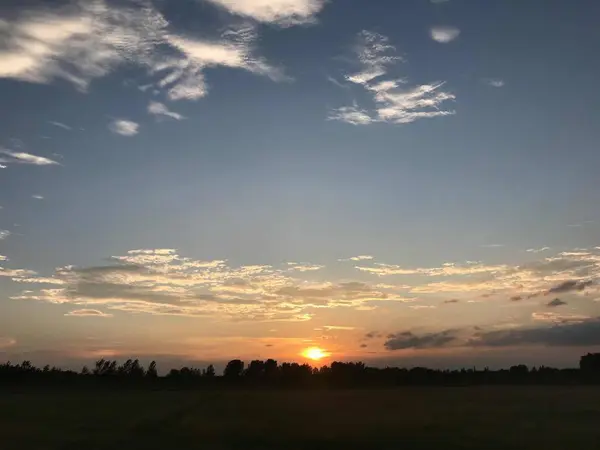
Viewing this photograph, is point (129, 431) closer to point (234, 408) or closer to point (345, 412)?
point (234, 408)

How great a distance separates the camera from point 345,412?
76188 mm

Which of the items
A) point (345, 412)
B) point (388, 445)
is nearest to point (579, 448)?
point (388, 445)

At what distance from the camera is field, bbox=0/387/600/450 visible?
5225cm

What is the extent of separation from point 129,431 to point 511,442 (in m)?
35.7

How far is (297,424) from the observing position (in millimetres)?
64750

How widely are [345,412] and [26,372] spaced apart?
106921mm

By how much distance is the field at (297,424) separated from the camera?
52250mm

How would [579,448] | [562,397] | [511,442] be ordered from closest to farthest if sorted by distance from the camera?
[579,448]
[511,442]
[562,397]

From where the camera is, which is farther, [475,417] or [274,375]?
[274,375]

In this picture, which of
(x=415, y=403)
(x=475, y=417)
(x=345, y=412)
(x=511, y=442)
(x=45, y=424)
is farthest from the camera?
(x=415, y=403)

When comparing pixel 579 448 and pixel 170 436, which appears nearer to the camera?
pixel 579 448

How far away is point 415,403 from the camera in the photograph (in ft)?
295

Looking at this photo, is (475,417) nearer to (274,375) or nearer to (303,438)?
(303,438)

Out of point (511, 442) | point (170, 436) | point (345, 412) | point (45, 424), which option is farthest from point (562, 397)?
point (45, 424)
